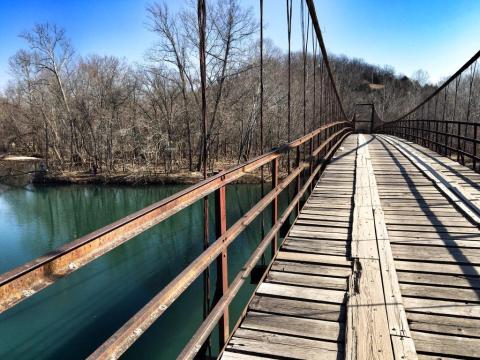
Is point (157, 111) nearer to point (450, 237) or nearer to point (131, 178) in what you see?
point (131, 178)

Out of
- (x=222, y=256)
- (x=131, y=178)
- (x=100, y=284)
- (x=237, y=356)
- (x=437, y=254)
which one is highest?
(x=222, y=256)

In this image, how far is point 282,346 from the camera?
6.84 feet

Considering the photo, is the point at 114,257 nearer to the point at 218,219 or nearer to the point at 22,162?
the point at 218,219

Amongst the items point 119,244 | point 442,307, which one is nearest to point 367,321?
point 442,307

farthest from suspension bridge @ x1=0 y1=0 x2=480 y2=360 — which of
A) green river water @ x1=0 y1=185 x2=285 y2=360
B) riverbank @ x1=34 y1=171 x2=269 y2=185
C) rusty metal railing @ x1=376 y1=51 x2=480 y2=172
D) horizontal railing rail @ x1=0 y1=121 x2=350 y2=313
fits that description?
riverbank @ x1=34 y1=171 x2=269 y2=185

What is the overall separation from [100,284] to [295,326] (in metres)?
7.59

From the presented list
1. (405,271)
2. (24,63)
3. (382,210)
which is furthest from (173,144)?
(405,271)

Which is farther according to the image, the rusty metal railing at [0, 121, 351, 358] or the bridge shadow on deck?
the bridge shadow on deck

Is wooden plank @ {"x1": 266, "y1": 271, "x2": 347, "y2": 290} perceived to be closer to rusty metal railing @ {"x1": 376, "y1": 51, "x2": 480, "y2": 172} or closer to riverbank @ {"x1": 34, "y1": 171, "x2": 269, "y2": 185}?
rusty metal railing @ {"x1": 376, "y1": 51, "x2": 480, "y2": 172}

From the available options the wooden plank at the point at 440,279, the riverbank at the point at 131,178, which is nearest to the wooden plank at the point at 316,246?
the wooden plank at the point at 440,279

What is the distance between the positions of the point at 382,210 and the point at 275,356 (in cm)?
303

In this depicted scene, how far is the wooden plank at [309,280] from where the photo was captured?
2.76 metres

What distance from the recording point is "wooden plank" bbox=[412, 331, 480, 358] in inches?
77.1

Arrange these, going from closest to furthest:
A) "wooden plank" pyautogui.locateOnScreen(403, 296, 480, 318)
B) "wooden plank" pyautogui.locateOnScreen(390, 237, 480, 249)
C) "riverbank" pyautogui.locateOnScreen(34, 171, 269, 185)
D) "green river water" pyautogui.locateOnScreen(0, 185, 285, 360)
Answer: "wooden plank" pyautogui.locateOnScreen(403, 296, 480, 318) < "wooden plank" pyautogui.locateOnScreen(390, 237, 480, 249) < "green river water" pyautogui.locateOnScreen(0, 185, 285, 360) < "riverbank" pyautogui.locateOnScreen(34, 171, 269, 185)
